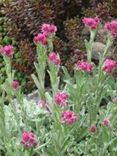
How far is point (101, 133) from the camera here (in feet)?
9.54

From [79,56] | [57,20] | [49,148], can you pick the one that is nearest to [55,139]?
[49,148]

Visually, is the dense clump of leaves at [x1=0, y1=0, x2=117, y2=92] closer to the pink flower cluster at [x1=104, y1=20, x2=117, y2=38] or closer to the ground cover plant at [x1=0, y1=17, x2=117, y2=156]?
the ground cover plant at [x1=0, y1=17, x2=117, y2=156]

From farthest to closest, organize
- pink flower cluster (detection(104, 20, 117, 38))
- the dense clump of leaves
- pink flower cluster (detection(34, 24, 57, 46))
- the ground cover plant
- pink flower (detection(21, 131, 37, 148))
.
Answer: the dense clump of leaves, pink flower cluster (detection(34, 24, 57, 46)), pink flower cluster (detection(104, 20, 117, 38)), the ground cover plant, pink flower (detection(21, 131, 37, 148))

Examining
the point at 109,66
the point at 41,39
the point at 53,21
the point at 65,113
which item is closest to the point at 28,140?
the point at 65,113

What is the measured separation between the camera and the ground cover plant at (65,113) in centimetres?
281

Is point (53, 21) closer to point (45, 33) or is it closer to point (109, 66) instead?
point (45, 33)

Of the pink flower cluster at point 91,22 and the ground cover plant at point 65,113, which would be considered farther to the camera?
the pink flower cluster at point 91,22

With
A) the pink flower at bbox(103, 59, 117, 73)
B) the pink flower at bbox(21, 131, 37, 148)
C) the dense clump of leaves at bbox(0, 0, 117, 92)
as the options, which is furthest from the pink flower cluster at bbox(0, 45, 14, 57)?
the dense clump of leaves at bbox(0, 0, 117, 92)

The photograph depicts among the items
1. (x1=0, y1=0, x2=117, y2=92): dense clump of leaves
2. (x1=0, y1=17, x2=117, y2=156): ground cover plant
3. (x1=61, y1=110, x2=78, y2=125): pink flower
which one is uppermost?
(x1=61, y1=110, x2=78, y2=125): pink flower

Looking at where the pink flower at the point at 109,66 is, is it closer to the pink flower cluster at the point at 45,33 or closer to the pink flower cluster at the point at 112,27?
the pink flower cluster at the point at 112,27

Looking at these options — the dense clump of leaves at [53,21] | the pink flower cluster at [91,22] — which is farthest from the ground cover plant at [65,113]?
the dense clump of leaves at [53,21]

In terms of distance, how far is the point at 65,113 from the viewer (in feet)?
8.46

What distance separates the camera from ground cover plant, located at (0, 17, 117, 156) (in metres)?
2.81

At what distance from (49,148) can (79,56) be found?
1619 millimetres
